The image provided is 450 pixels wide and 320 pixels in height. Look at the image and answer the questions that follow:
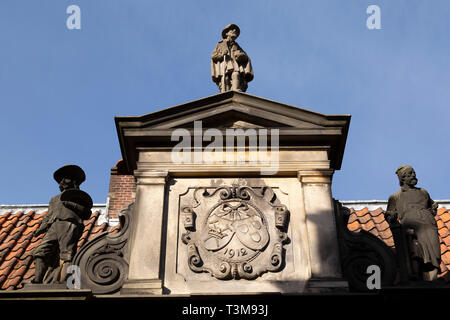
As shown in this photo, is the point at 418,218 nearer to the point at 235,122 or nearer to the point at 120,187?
the point at 235,122

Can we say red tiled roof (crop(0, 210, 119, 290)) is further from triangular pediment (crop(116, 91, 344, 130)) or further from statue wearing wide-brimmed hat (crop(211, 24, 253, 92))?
statue wearing wide-brimmed hat (crop(211, 24, 253, 92))

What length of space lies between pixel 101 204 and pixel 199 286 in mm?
6760

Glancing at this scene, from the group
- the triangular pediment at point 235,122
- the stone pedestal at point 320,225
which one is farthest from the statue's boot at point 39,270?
the stone pedestal at point 320,225

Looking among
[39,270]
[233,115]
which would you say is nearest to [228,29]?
[233,115]

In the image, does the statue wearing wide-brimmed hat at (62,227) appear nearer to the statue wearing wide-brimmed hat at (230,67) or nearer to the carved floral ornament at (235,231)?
the carved floral ornament at (235,231)

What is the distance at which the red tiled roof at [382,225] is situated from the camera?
11759 millimetres

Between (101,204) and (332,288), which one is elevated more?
(101,204)

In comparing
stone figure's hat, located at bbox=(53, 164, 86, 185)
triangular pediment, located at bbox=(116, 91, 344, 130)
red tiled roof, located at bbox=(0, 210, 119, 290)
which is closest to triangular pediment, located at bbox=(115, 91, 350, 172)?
triangular pediment, located at bbox=(116, 91, 344, 130)

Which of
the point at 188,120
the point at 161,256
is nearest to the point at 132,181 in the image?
the point at 188,120

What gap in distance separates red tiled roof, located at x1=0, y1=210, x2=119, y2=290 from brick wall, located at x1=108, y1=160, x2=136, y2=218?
0.52 meters

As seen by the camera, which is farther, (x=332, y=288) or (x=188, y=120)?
(x=188, y=120)

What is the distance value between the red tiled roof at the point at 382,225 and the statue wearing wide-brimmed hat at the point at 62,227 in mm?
5880

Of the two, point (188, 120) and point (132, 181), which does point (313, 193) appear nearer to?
point (188, 120)
